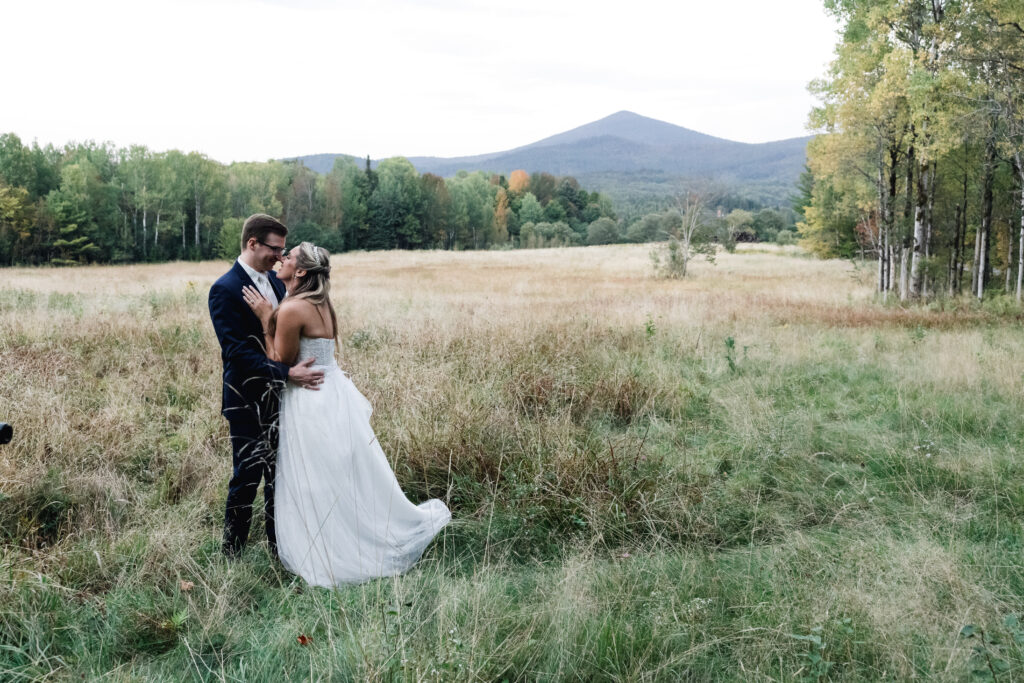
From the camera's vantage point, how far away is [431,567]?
3.77m

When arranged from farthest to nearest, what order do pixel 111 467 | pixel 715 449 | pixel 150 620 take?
1. pixel 715 449
2. pixel 111 467
3. pixel 150 620

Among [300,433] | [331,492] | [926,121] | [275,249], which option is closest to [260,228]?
[275,249]

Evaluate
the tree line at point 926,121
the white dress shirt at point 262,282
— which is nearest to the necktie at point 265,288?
the white dress shirt at point 262,282

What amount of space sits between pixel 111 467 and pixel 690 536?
4477mm

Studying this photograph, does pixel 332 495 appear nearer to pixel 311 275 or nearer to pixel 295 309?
pixel 295 309

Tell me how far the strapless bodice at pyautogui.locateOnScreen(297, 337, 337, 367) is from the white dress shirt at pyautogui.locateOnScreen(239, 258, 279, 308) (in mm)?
470

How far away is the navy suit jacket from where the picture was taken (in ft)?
12.3

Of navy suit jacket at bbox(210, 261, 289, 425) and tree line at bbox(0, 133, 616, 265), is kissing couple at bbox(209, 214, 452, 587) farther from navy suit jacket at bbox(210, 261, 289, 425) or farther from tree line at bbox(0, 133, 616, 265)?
tree line at bbox(0, 133, 616, 265)

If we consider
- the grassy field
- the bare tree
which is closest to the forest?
the bare tree

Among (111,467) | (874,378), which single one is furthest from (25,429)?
(874,378)

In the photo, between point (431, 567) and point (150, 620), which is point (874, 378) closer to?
point (431, 567)

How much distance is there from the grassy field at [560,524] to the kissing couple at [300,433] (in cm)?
23

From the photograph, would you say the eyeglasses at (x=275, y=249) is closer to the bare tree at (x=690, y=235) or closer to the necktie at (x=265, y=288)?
the necktie at (x=265, y=288)

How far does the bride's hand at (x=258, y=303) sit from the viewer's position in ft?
12.5
